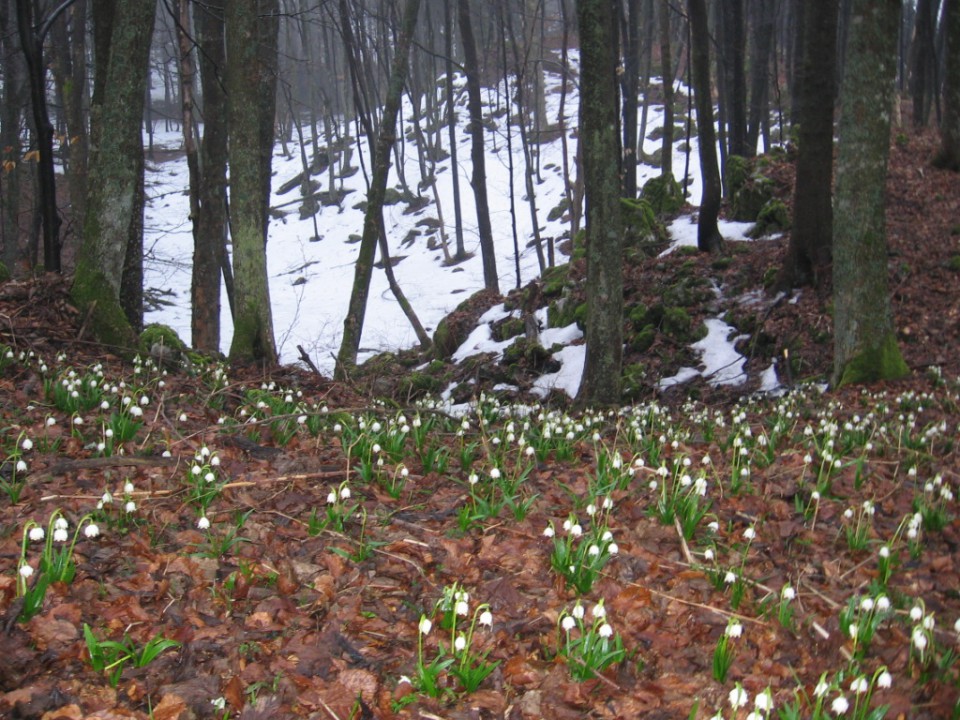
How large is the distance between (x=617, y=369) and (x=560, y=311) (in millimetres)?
5750

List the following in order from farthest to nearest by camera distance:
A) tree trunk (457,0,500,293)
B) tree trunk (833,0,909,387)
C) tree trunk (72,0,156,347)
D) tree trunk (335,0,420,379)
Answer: tree trunk (457,0,500,293) < tree trunk (335,0,420,379) < tree trunk (833,0,909,387) < tree trunk (72,0,156,347)

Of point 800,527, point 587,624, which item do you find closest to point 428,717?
point 587,624

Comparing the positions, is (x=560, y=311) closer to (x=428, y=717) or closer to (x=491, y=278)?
(x=491, y=278)

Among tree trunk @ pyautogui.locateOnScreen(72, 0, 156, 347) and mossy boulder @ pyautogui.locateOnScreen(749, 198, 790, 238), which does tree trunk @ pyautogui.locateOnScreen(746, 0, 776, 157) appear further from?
tree trunk @ pyautogui.locateOnScreen(72, 0, 156, 347)

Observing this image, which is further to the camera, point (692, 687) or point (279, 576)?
point (279, 576)

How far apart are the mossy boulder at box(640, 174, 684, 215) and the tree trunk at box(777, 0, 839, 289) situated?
6.36 meters

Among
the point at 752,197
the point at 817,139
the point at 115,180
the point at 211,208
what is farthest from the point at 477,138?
the point at 115,180

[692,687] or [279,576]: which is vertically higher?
[279,576]

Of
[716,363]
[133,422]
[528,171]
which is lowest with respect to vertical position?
[716,363]

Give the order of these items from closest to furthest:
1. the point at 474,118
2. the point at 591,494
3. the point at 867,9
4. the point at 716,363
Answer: the point at 591,494, the point at 867,9, the point at 716,363, the point at 474,118

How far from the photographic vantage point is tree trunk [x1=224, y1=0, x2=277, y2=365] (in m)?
8.58

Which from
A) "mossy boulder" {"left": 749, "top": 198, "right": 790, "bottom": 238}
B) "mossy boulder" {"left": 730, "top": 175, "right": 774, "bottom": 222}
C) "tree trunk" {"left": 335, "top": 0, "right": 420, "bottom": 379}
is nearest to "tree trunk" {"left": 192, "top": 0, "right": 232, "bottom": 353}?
"tree trunk" {"left": 335, "top": 0, "right": 420, "bottom": 379}

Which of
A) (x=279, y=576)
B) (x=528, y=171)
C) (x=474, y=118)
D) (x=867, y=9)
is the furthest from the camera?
(x=528, y=171)

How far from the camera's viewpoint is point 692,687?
2.96 meters
